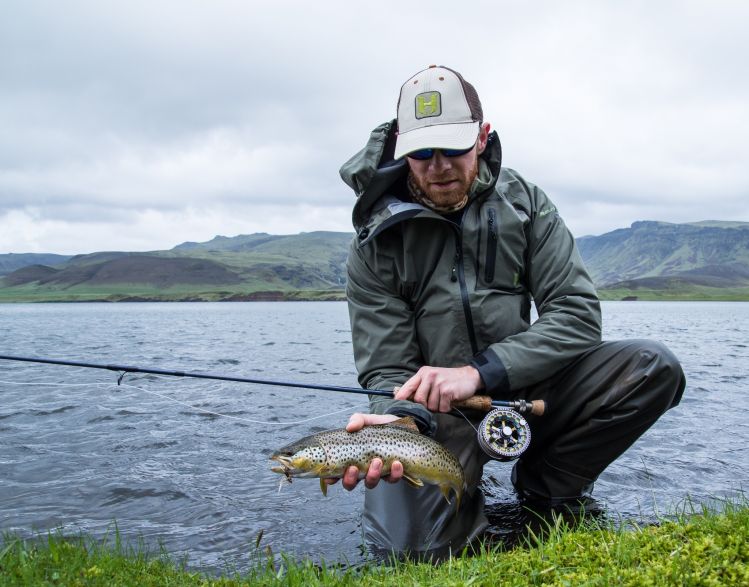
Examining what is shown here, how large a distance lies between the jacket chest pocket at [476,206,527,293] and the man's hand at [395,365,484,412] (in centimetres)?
96

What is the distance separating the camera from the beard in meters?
5.07

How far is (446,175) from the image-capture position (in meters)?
5.07

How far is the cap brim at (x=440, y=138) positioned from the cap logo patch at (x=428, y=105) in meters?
0.14

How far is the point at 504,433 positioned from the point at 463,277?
1343mm

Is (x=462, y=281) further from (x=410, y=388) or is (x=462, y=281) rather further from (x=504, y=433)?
(x=504, y=433)

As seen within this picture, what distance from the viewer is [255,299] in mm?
187625

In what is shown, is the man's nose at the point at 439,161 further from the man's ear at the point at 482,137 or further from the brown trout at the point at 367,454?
the brown trout at the point at 367,454

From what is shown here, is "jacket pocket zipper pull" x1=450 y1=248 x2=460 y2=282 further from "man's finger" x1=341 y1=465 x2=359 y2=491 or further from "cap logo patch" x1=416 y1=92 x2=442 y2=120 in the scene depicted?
"man's finger" x1=341 y1=465 x2=359 y2=491

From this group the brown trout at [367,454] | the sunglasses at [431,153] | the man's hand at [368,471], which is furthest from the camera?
the sunglasses at [431,153]

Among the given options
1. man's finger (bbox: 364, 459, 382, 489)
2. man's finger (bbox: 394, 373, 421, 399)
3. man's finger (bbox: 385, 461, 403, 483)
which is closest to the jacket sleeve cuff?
man's finger (bbox: 394, 373, 421, 399)

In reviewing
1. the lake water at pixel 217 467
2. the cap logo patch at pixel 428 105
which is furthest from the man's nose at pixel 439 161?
the lake water at pixel 217 467

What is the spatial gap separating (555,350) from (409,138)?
83.0 inches

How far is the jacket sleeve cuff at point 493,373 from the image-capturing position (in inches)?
188

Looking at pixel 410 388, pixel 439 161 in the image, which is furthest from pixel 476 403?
pixel 439 161
